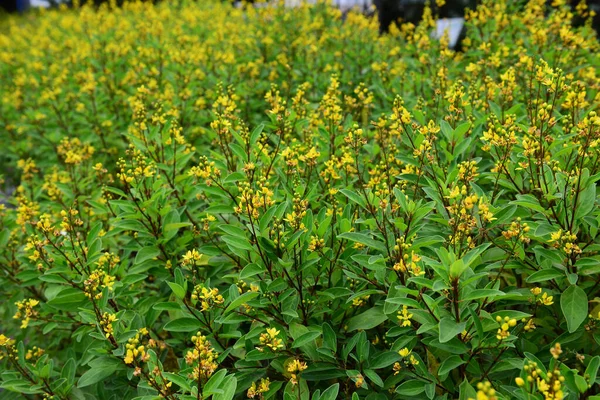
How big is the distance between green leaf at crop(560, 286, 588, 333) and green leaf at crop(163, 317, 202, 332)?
1532mm

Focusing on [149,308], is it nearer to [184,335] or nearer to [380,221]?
[184,335]

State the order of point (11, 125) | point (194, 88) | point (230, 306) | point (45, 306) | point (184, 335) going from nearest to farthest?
A: 1. point (230, 306)
2. point (184, 335)
3. point (45, 306)
4. point (194, 88)
5. point (11, 125)

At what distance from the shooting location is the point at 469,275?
2018 millimetres

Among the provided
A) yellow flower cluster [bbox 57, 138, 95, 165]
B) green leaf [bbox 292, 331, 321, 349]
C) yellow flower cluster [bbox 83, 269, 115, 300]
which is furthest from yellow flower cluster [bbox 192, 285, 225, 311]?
yellow flower cluster [bbox 57, 138, 95, 165]

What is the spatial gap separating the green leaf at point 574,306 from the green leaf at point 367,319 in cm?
72

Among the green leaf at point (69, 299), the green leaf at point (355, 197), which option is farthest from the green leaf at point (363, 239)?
the green leaf at point (69, 299)

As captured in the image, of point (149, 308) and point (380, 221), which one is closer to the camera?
point (380, 221)

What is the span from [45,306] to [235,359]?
121cm

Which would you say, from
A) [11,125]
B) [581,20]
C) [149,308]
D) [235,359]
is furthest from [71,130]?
[581,20]

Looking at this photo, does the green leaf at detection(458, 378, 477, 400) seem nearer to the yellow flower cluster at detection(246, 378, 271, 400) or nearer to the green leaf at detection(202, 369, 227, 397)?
the yellow flower cluster at detection(246, 378, 271, 400)

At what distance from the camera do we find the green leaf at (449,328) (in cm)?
185

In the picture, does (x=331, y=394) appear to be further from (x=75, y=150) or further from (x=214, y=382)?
(x=75, y=150)

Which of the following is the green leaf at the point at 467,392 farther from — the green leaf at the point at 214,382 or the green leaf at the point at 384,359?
the green leaf at the point at 214,382

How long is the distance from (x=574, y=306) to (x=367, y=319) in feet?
2.75
